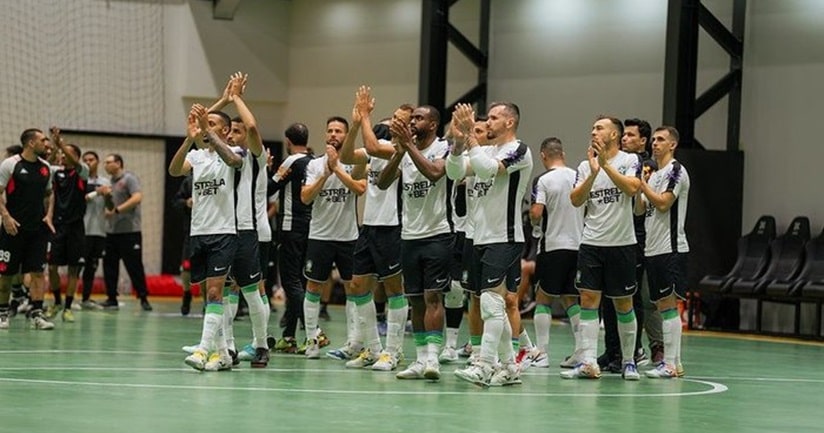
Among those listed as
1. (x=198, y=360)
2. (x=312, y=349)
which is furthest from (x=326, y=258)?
(x=198, y=360)

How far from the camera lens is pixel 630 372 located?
37.0ft

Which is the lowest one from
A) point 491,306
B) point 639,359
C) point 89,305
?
point 89,305

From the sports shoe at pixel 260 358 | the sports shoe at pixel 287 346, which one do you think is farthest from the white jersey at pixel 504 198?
the sports shoe at pixel 287 346

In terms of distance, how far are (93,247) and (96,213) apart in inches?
20.4

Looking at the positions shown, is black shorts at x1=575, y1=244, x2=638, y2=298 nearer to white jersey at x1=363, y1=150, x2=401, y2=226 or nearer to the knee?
the knee

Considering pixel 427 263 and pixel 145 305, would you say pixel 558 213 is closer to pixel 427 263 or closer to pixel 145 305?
pixel 427 263

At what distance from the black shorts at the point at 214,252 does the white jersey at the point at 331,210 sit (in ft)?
5.31

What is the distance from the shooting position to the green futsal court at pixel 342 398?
7.99 meters

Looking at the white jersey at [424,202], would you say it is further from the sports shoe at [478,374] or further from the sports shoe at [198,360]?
the sports shoe at [198,360]

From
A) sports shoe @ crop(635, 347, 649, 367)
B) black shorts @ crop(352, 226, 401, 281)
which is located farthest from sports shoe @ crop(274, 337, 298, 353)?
sports shoe @ crop(635, 347, 649, 367)

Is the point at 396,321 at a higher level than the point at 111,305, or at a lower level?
higher

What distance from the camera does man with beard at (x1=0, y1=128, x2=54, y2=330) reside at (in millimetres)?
14836

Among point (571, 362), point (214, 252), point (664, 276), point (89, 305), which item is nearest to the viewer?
point (214, 252)

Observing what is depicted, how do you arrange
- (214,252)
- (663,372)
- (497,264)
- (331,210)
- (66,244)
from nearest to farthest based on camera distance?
(497,264) < (214,252) < (663,372) < (331,210) < (66,244)
